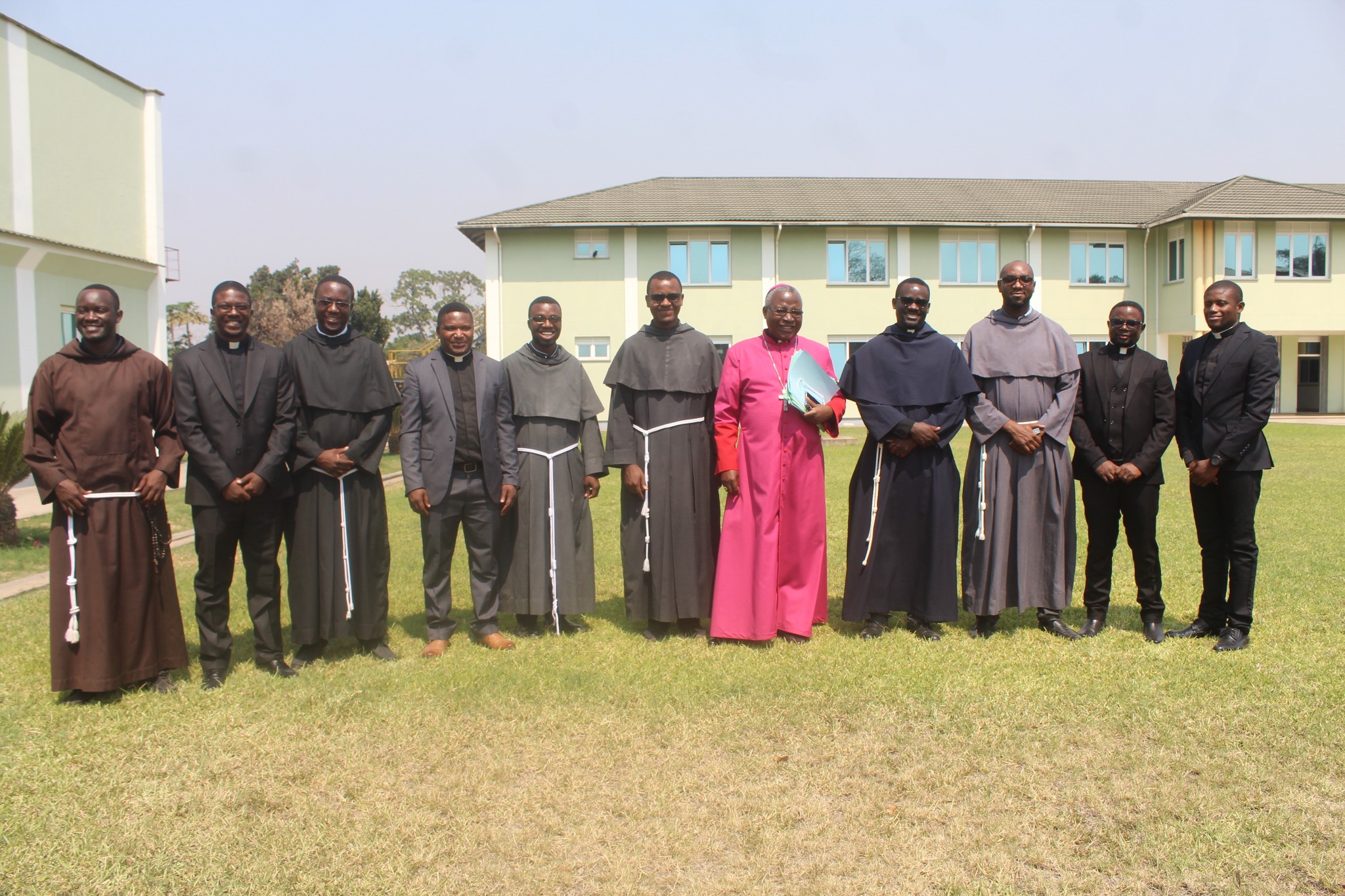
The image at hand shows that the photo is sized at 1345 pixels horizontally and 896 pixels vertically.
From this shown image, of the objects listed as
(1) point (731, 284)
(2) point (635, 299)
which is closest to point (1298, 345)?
(1) point (731, 284)

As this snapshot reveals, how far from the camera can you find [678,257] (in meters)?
28.9

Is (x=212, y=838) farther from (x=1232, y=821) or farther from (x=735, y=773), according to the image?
(x=1232, y=821)

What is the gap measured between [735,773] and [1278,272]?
31.2 meters

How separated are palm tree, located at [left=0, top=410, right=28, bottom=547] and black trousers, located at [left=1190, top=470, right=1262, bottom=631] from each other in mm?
11270

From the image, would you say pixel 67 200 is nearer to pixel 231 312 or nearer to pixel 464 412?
pixel 231 312

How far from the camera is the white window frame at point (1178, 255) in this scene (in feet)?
93.9

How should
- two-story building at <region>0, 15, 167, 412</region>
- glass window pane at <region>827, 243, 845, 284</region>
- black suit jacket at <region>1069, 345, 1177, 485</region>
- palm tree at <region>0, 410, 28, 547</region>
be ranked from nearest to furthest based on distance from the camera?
black suit jacket at <region>1069, 345, 1177, 485</region>, palm tree at <region>0, 410, 28, 547</region>, two-story building at <region>0, 15, 167, 412</region>, glass window pane at <region>827, 243, 845, 284</region>

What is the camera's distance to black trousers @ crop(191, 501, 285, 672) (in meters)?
5.37

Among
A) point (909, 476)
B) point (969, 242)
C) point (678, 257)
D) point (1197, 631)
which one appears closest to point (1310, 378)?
point (969, 242)

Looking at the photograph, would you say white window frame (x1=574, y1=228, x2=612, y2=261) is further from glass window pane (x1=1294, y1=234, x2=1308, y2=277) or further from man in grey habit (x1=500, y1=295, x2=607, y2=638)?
man in grey habit (x1=500, y1=295, x2=607, y2=638)

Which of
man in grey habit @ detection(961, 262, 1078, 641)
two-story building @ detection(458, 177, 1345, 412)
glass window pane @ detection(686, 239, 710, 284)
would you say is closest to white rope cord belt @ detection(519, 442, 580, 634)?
man in grey habit @ detection(961, 262, 1078, 641)

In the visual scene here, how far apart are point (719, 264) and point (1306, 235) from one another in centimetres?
1747

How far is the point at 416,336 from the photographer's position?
69062 millimetres

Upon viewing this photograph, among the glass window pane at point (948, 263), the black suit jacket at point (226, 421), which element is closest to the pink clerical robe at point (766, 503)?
the black suit jacket at point (226, 421)
